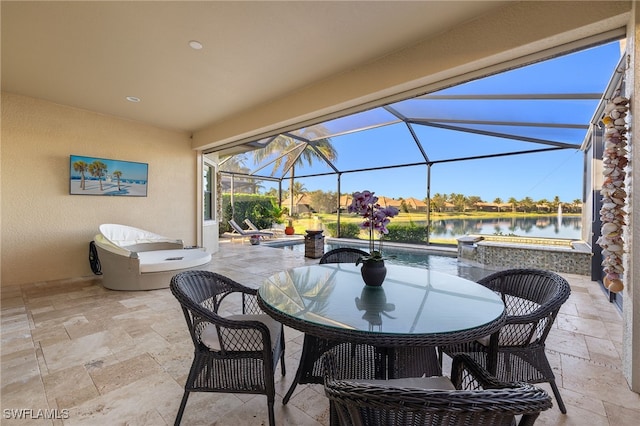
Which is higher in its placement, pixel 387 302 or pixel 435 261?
pixel 387 302

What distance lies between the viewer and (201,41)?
277cm

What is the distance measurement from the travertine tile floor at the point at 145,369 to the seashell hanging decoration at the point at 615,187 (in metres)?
0.75

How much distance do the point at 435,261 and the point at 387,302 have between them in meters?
5.75

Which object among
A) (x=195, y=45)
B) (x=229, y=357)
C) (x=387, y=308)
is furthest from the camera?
(x=195, y=45)

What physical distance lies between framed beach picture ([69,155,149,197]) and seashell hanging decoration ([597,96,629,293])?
21.7 feet

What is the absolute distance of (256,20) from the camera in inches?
96.7

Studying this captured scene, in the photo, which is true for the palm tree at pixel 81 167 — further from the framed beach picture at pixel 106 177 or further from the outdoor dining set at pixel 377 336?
the outdoor dining set at pixel 377 336

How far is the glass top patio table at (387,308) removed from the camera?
1.12 m

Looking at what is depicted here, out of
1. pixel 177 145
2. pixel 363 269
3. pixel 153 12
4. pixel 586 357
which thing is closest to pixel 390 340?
pixel 363 269

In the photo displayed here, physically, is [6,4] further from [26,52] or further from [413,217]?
[413,217]

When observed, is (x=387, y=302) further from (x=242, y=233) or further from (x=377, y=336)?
(x=242, y=233)

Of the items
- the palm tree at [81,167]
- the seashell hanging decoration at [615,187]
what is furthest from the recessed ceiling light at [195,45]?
the seashell hanging decoration at [615,187]

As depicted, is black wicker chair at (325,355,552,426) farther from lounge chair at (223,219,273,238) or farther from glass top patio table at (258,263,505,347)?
lounge chair at (223,219,273,238)

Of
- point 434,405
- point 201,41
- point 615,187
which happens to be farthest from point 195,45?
point 615,187
